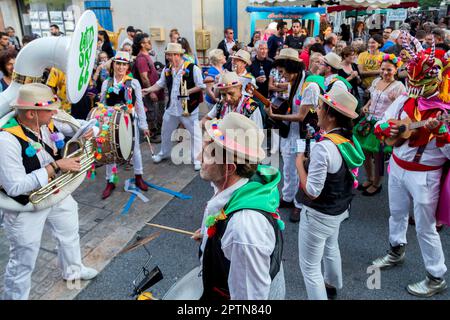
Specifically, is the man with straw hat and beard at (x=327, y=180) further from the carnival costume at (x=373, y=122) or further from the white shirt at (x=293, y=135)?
the carnival costume at (x=373, y=122)

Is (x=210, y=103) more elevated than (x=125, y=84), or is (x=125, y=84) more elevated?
(x=125, y=84)

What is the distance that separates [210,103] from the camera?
284 inches

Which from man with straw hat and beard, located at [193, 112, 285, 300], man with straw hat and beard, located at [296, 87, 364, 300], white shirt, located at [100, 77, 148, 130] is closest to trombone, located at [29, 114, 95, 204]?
man with straw hat and beard, located at [193, 112, 285, 300]

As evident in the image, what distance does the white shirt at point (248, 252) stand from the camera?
1.83 meters

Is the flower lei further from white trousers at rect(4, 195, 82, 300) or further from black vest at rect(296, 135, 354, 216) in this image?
white trousers at rect(4, 195, 82, 300)

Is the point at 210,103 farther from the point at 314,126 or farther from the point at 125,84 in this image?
the point at 314,126

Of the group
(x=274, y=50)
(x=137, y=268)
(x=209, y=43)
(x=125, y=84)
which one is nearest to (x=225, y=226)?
(x=137, y=268)

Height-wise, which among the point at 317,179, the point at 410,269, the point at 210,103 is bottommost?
the point at 410,269

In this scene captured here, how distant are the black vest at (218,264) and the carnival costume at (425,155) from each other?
75.0 inches

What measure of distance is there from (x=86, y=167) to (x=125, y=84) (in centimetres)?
220

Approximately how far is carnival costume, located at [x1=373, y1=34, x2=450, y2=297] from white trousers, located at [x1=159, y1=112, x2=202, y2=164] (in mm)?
3468

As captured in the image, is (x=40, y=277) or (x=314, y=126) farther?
(x=314, y=126)

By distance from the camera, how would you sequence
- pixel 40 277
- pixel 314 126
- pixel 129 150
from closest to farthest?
pixel 40 277
pixel 314 126
pixel 129 150

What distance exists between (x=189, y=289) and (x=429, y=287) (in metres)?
2.53
